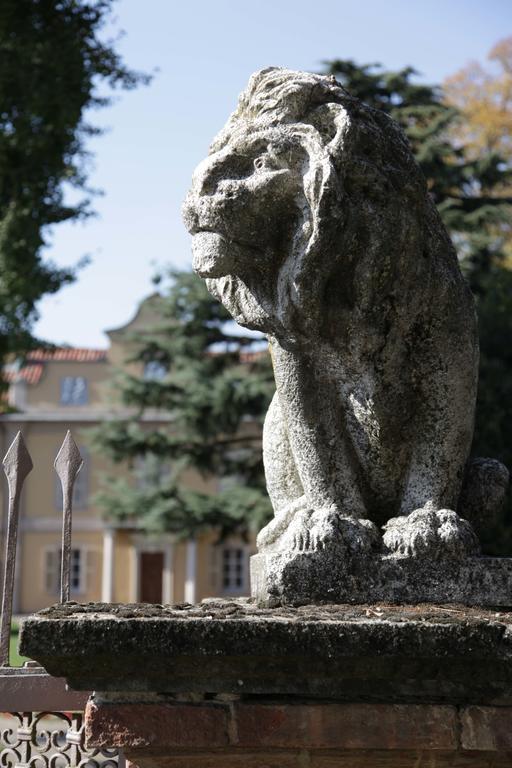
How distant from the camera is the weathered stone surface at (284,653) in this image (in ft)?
9.09

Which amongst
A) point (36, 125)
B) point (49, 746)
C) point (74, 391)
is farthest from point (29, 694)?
point (74, 391)

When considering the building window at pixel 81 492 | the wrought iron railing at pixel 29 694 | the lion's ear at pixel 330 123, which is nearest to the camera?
the lion's ear at pixel 330 123

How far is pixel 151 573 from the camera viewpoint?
36.6 m

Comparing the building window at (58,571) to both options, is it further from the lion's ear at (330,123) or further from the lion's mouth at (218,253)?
the lion's ear at (330,123)

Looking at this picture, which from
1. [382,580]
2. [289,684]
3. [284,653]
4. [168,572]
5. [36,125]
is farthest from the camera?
[168,572]

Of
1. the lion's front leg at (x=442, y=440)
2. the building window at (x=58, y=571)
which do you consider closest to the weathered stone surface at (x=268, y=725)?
the lion's front leg at (x=442, y=440)

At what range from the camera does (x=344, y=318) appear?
3404 millimetres

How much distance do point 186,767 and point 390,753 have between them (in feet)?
1.85

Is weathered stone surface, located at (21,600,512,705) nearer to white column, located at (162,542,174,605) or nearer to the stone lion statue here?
the stone lion statue

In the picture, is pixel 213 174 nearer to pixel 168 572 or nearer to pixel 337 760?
pixel 337 760

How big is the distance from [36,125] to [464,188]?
28.0 feet

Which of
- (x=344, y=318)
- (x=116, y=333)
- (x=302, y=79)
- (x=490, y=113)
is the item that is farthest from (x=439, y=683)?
(x=116, y=333)

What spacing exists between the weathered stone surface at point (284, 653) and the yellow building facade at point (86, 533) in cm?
3243

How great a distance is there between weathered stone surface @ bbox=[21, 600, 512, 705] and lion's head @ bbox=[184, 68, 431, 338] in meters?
1.01
